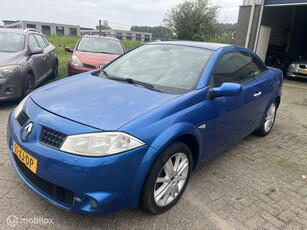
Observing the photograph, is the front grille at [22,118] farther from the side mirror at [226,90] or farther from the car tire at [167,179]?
the side mirror at [226,90]

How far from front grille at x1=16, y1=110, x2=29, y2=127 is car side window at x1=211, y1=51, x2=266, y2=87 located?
75.8 inches

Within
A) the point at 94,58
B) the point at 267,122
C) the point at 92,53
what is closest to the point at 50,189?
the point at 267,122

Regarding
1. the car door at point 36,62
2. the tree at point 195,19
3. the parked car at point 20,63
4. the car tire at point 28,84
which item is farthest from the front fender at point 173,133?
the tree at point 195,19

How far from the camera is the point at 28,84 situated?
5.41 metres

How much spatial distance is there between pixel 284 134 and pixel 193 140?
3070 mm

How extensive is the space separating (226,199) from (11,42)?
5.52 metres

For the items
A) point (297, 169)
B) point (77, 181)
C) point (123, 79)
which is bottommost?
point (297, 169)

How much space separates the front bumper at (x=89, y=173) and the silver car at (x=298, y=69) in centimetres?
1138

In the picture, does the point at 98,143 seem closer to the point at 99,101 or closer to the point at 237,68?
the point at 99,101

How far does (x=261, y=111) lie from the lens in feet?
12.8

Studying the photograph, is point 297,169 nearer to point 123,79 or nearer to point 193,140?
point 193,140

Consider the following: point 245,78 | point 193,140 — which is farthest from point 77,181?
point 245,78

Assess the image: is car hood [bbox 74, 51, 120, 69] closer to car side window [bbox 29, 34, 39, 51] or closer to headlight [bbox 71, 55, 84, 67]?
headlight [bbox 71, 55, 84, 67]

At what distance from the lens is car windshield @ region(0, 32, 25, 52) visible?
18.0ft
